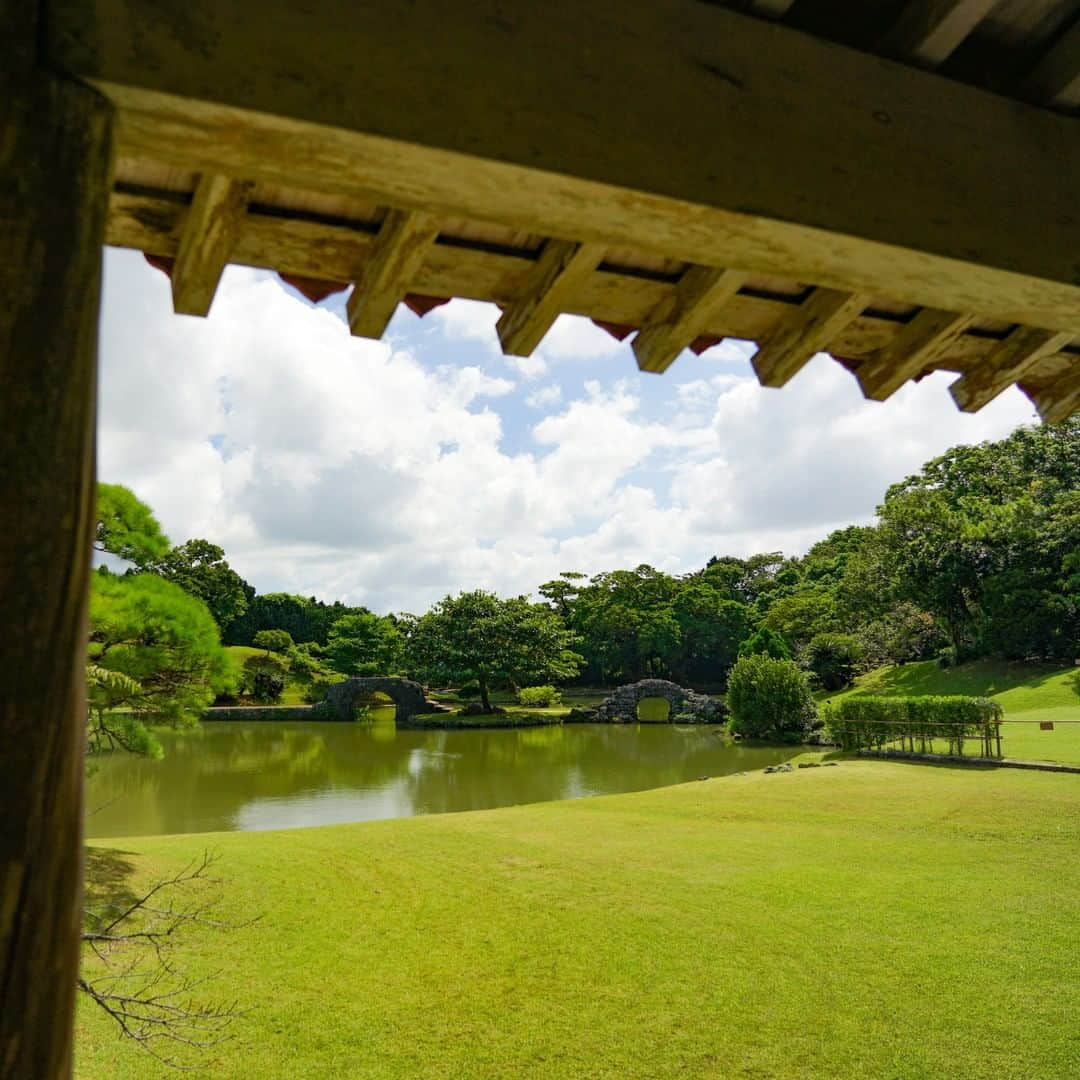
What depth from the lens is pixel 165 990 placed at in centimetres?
535

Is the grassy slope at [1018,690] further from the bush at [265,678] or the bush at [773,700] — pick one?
the bush at [265,678]

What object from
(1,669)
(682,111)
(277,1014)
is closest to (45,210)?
(1,669)

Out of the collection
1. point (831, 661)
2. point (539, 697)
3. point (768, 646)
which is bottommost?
point (539, 697)

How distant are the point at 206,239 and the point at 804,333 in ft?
3.57

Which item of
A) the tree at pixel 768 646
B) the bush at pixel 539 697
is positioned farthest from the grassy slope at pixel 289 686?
the tree at pixel 768 646

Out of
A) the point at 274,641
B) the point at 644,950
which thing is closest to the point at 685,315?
the point at 644,950

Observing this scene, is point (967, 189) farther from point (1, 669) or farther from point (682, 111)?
point (1, 669)

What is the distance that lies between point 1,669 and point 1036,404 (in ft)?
7.41

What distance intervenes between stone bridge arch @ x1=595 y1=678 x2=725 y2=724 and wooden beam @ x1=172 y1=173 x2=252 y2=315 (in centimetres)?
2747

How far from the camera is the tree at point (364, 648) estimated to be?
3284cm

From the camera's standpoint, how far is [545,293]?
1.45 meters

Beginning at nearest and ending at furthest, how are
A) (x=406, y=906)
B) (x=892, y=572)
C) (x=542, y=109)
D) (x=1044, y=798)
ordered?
(x=542, y=109)
(x=406, y=906)
(x=1044, y=798)
(x=892, y=572)

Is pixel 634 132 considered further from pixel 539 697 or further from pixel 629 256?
pixel 539 697

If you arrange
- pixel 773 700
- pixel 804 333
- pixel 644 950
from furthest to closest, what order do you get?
pixel 773 700 → pixel 644 950 → pixel 804 333
